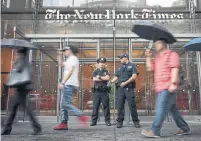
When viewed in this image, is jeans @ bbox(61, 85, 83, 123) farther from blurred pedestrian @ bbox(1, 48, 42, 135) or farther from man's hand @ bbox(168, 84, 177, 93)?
man's hand @ bbox(168, 84, 177, 93)

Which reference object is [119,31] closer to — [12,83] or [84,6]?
[84,6]

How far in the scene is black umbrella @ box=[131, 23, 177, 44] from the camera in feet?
16.4

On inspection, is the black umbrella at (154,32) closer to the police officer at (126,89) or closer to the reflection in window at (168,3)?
the police officer at (126,89)

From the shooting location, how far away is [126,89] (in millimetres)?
7008

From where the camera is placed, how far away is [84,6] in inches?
500

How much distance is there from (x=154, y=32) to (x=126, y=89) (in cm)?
214

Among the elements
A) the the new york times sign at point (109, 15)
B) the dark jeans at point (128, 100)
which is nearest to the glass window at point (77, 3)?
the the new york times sign at point (109, 15)

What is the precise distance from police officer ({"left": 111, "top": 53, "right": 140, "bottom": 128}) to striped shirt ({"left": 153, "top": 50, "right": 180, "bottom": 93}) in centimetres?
204

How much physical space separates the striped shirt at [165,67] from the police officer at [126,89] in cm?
204

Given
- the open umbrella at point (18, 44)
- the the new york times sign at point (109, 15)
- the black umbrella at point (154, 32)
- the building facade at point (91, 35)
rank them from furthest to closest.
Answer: the the new york times sign at point (109, 15) < the building facade at point (91, 35) < the open umbrella at point (18, 44) < the black umbrella at point (154, 32)

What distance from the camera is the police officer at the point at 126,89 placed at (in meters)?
6.98

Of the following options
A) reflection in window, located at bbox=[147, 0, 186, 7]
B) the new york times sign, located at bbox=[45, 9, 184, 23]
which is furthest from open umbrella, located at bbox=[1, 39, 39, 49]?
reflection in window, located at bbox=[147, 0, 186, 7]

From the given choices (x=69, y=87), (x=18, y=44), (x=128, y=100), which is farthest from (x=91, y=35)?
(x=69, y=87)

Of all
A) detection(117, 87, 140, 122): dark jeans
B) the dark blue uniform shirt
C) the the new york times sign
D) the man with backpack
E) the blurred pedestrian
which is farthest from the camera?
the the new york times sign
